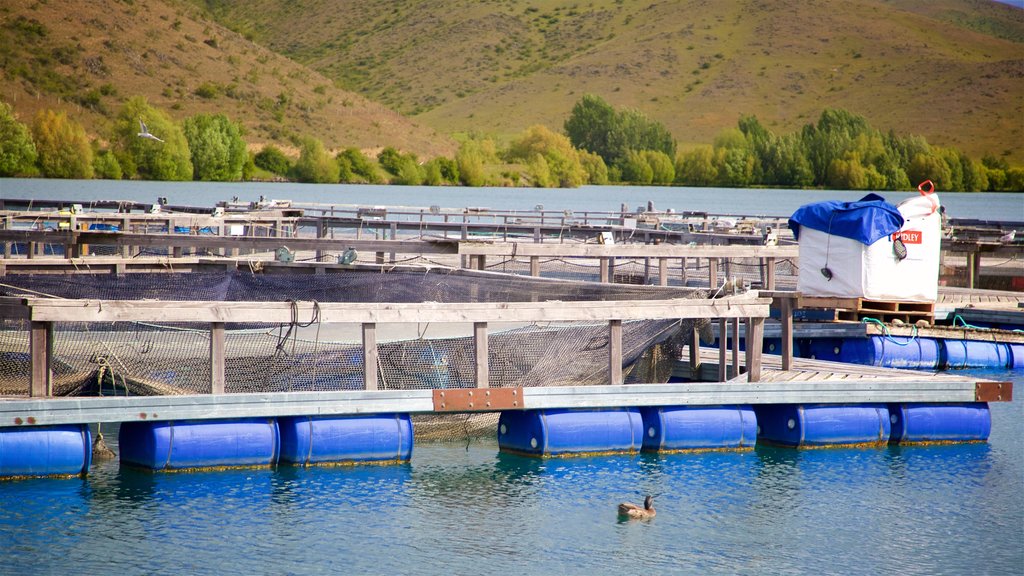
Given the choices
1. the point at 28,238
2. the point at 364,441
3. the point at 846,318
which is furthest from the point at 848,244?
the point at 28,238

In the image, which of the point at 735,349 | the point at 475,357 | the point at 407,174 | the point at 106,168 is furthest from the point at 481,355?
the point at 407,174

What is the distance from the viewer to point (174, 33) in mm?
151625

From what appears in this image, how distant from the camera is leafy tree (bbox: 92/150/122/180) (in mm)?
111875

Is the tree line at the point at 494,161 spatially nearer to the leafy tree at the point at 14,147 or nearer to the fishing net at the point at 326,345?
the leafy tree at the point at 14,147

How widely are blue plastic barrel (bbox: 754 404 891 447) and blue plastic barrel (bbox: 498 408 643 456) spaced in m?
1.97

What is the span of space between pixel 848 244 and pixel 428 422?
6760 mm

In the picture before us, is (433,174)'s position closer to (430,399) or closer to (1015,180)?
(1015,180)

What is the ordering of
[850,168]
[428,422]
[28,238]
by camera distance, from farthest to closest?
[850,168] < [28,238] < [428,422]

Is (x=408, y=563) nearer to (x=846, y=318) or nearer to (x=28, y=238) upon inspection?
(x=846, y=318)

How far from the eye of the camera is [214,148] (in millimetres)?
120375

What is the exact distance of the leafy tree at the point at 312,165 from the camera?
434 ft

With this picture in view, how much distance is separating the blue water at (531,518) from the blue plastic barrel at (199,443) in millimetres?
224

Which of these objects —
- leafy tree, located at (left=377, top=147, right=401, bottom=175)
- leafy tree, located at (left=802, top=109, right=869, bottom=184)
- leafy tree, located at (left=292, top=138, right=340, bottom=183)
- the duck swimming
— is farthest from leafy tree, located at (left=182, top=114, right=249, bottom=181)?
the duck swimming

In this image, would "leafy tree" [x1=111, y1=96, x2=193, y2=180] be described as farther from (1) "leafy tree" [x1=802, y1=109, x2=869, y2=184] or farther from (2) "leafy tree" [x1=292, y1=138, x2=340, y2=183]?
(1) "leafy tree" [x1=802, y1=109, x2=869, y2=184]
